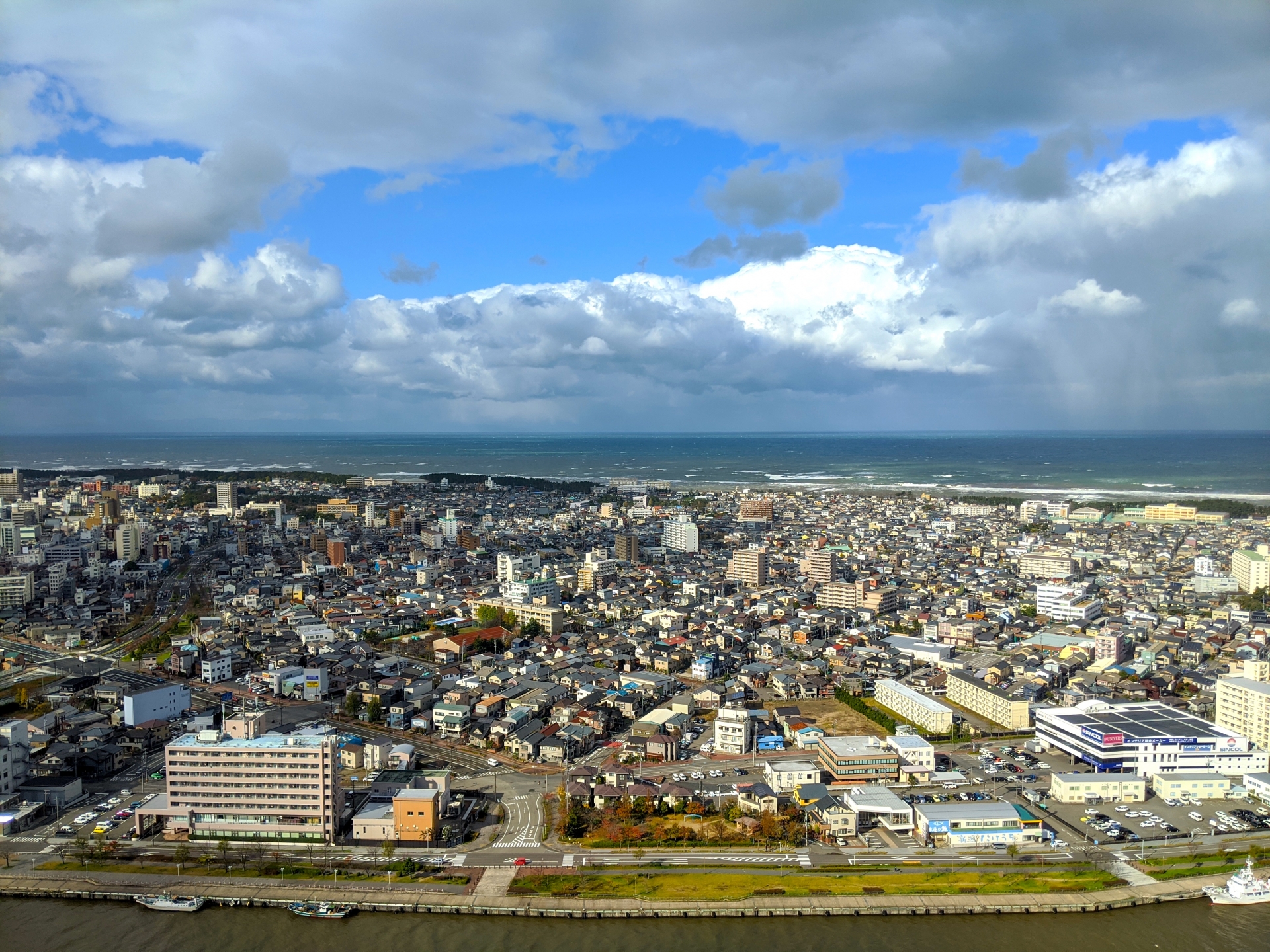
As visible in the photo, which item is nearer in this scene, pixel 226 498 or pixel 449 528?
pixel 449 528

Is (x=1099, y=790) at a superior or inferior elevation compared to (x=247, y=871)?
superior

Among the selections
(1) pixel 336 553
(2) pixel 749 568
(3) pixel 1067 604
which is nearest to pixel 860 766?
(3) pixel 1067 604

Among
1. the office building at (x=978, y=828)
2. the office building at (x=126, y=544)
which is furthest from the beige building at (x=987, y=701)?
the office building at (x=126, y=544)

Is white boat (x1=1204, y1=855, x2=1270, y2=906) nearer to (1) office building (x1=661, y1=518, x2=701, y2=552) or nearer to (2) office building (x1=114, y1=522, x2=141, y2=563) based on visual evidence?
(1) office building (x1=661, y1=518, x2=701, y2=552)

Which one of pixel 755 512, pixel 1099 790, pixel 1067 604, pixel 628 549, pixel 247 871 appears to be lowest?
pixel 247 871

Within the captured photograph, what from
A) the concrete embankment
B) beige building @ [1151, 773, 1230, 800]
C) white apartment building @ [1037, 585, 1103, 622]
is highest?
white apartment building @ [1037, 585, 1103, 622]

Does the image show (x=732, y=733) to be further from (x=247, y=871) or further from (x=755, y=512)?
(x=755, y=512)

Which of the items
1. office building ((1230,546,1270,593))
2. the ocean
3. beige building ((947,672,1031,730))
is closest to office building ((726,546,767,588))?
beige building ((947,672,1031,730))
